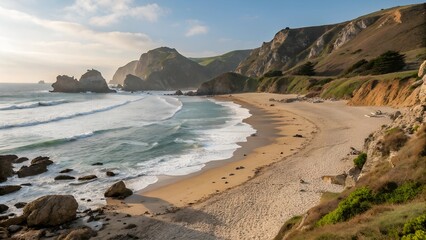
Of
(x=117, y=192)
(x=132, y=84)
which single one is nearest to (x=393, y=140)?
(x=117, y=192)

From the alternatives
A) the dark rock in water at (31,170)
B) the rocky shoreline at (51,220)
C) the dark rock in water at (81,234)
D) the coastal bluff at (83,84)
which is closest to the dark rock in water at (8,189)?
the rocky shoreline at (51,220)

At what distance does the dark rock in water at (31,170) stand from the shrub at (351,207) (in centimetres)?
2031

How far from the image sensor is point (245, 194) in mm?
17156

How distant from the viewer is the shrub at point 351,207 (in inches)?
352

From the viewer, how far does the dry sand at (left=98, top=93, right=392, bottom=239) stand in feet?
45.0

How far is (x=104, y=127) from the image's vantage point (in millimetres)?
41781

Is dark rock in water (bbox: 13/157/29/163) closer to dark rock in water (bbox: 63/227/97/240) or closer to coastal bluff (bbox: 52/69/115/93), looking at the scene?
dark rock in water (bbox: 63/227/97/240)

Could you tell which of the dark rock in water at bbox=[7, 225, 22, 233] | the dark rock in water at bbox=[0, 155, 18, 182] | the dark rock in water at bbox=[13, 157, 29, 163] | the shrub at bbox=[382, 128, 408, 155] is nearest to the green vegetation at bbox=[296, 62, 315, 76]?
the dark rock in water at bbox=[13, 157, 29, 163]

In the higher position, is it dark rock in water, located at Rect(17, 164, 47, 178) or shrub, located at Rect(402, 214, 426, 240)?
shrub, located at Rect(402, 214, 426, 240)

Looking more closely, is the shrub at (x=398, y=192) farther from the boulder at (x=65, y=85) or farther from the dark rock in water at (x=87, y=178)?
the boulder at (x=65, y=85)

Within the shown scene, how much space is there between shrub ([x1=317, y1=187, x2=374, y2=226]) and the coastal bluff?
151852mm

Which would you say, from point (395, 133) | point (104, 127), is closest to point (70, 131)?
point (104, 127)

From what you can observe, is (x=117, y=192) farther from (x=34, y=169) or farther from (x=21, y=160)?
(x=21, y=160)

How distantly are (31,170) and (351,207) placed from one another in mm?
21333
